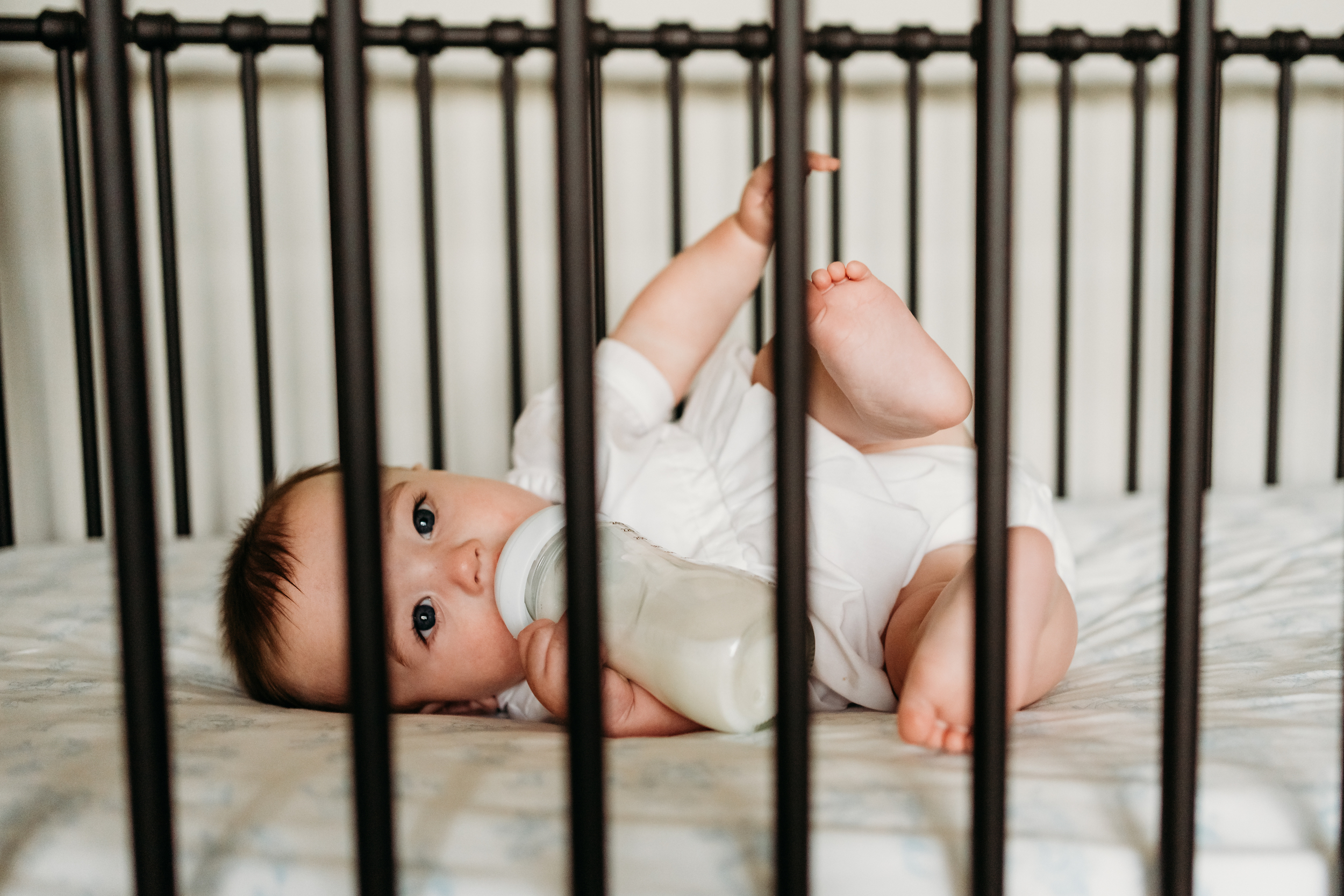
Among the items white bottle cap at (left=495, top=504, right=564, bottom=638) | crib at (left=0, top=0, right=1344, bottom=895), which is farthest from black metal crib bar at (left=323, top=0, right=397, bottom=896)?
white bottle cap at (left=495, top=504, right=564, bottom=638)

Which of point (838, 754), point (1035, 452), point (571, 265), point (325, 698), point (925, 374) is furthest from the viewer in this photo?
point (1035, 452)

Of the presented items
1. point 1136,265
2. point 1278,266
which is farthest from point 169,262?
point 1278,266

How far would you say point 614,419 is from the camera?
860 mm

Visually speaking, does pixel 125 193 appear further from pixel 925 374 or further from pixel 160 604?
pixel 925 374

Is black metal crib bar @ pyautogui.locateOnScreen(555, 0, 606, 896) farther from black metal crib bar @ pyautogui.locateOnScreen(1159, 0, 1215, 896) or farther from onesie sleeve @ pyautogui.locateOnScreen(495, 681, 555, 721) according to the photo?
onesie sleeve @ pyautogui.locateOnScreen(495, 681, 555, 721)

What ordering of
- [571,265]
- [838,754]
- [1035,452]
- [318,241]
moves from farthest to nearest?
[1035,452]
[318,241]
[838,754]
[571,265]

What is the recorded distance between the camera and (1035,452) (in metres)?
1.26

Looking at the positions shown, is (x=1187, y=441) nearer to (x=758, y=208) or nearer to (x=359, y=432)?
(x=359, y=432)

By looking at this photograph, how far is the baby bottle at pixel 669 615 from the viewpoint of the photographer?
46cm

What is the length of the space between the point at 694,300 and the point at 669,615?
1.47 ft

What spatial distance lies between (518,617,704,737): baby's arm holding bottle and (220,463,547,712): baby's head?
3.6 inches

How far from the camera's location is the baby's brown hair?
2.14ft

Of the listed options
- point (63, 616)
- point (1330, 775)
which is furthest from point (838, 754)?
point (63, 616)

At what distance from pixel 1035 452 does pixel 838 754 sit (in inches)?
38.1
